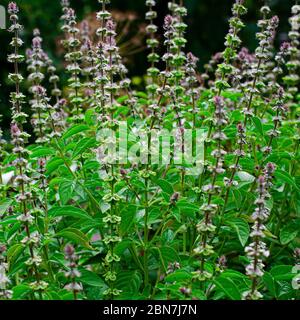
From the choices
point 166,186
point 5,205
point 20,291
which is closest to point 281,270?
point 166,186

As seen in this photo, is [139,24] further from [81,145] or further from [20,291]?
[20,291]

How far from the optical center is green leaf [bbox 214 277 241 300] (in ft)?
6.32

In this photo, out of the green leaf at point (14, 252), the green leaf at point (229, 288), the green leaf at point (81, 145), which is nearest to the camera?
the green leaf at point (229, 288)

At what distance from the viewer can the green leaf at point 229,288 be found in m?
1.93

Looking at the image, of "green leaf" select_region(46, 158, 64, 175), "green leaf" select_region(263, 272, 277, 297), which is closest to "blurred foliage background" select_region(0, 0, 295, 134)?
"green leaf" select_region(46, 158, 64, 175)

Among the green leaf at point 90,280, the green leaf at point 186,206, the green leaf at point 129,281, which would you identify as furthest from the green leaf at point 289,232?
the green leaf at point 90,280

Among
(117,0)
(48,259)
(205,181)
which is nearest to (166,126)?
(205,181)

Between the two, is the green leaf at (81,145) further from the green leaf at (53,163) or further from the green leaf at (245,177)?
the green leaf at (245,177)

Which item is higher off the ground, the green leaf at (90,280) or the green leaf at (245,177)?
the green leaf at (245,177)

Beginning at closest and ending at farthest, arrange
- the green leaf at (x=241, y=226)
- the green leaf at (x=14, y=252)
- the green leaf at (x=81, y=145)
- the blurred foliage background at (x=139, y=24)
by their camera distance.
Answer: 1. the green leaf at (x=14, y=252)
2. the green leaf at (x=241, y=226)
3. the green leaf at (x=81, y=145)
4. the blurred foliage background at (x=139, y=24)

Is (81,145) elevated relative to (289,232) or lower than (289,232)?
elevated

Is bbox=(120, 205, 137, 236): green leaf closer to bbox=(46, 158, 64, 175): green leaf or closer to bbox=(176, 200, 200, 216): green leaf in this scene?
bbox=(176, 200, 200, 216): green leaf

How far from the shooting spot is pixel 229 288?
1.94 metres
